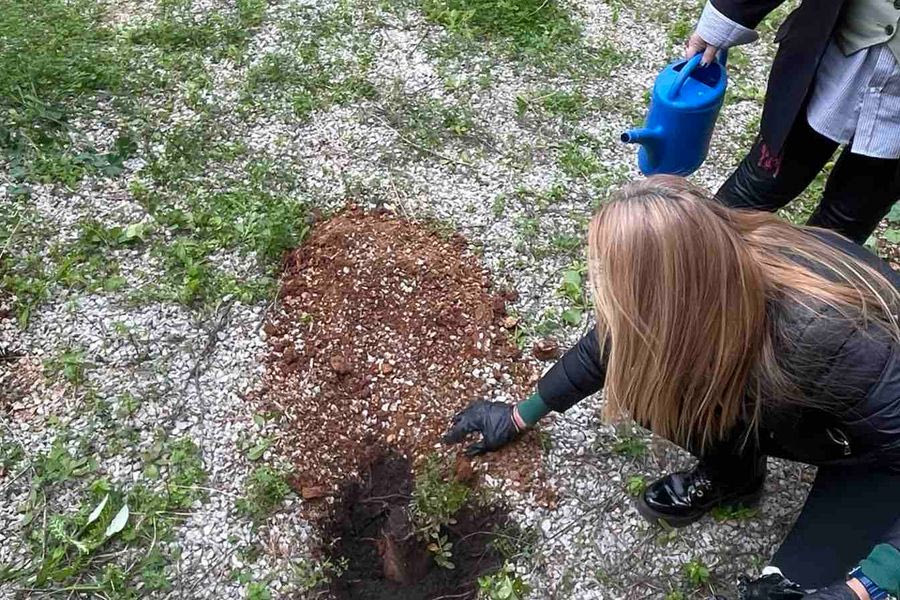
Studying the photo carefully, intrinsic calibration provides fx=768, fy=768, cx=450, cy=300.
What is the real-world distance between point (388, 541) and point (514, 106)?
214cm

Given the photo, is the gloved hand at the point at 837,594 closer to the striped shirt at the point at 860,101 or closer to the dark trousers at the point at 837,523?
the dark trousers at the point at 837,523

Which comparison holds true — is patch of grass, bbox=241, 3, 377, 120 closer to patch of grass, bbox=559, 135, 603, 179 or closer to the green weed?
patch of grass, bbox=559, 135, 603, 179

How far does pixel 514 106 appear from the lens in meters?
3.59

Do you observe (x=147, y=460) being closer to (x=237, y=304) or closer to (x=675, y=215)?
(x=237, y=304)

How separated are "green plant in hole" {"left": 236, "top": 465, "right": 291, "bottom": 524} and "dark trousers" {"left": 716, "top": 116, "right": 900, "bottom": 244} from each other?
168 centimetres

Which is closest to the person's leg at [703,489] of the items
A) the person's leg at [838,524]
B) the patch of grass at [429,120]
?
the person's leg at [838,524]

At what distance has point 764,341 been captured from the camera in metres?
1.59

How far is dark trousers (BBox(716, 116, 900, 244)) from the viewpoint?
213 cm

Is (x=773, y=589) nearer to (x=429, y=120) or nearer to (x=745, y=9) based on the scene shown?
(x=745, y=9)

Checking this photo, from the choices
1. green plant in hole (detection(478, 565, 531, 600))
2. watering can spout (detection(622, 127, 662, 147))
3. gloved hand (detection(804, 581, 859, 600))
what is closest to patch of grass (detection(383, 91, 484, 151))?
watering can spout (detection(622, 127, 662, 147))

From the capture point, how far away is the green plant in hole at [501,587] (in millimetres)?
2191

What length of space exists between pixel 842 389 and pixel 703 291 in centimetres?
39

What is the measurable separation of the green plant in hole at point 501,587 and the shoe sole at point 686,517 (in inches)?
17.1

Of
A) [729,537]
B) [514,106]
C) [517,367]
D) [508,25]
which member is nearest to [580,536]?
[729,537]
